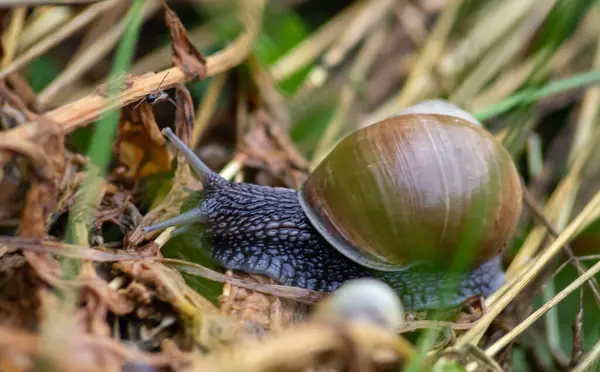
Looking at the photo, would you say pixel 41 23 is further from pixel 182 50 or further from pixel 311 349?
pixel 311 349

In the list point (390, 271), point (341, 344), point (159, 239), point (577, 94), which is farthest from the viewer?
point (577, 94)

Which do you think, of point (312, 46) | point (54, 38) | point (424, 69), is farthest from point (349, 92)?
point (54, 38)

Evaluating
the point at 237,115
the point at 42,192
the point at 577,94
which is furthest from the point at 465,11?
the point at 42,192

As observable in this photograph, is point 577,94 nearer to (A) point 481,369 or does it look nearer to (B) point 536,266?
(B) point 536,266

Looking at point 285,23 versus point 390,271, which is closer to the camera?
point 390,271

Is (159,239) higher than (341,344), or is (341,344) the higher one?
(159,239)

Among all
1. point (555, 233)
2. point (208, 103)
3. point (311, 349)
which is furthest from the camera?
point (208, 103)
